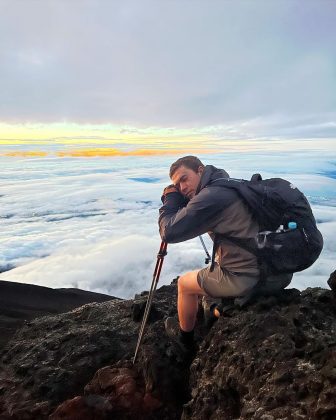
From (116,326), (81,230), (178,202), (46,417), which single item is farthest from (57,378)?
(81,230)

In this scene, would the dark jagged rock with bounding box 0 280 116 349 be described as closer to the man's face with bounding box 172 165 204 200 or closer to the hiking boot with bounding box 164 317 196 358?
the hiking boot with bounding box 164 317 196 358

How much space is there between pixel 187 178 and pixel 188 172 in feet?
0.23

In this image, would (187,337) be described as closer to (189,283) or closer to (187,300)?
(187,300)

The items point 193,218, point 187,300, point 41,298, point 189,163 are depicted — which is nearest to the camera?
point 193,218

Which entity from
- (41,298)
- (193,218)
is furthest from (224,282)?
(41,298)

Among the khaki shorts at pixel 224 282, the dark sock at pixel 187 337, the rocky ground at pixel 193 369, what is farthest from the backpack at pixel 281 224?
the dark sock at pixel 187 337

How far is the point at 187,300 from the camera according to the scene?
16.7 feet

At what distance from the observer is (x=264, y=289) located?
486cm

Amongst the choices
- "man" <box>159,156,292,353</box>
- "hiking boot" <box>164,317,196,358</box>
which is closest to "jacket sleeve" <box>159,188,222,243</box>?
"man" <box>159,156,292,353</box>

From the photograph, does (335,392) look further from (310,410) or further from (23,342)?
(23,342)

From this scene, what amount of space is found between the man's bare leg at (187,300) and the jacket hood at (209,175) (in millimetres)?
1085

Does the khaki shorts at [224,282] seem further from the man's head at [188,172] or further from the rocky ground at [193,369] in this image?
the man's head at [188,172]

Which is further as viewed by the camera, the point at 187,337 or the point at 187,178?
the point at 187,337

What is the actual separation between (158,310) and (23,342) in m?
2.54
